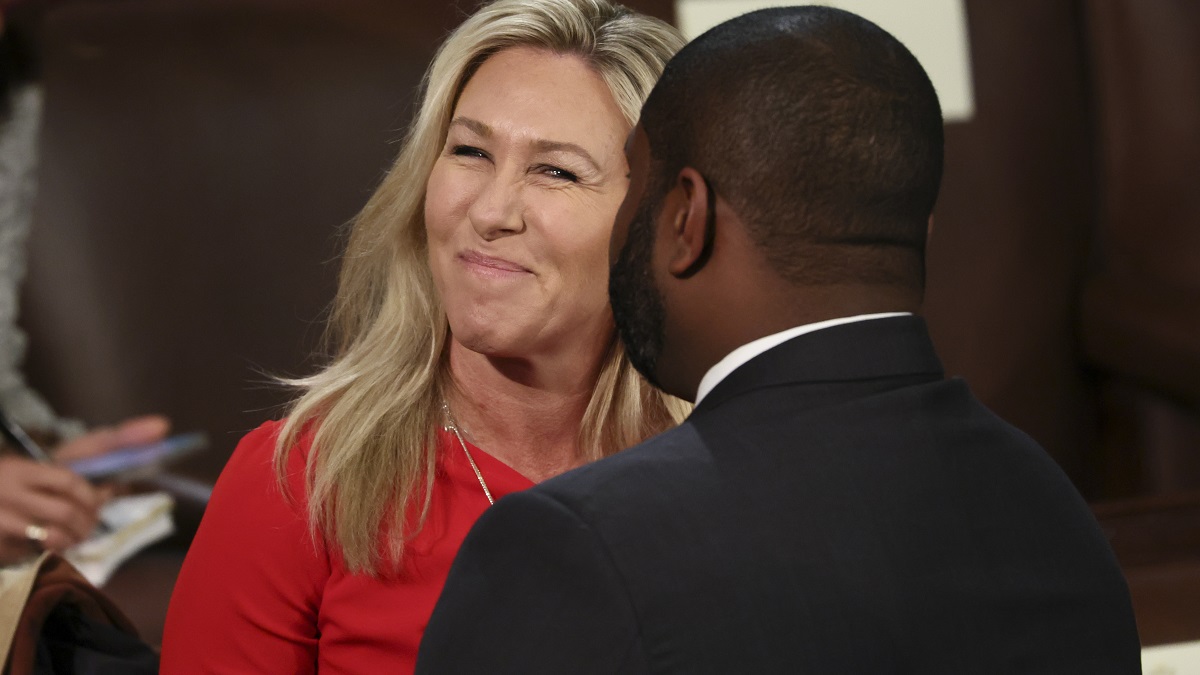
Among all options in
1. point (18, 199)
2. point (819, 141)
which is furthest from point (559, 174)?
point (18, 199)

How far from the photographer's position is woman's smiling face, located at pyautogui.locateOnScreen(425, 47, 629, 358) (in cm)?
94

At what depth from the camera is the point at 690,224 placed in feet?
1.99

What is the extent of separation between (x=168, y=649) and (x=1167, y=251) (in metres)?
1.64

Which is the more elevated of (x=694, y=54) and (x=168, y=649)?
(x=694, y=54)

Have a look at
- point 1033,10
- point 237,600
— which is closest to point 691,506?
point 237,600

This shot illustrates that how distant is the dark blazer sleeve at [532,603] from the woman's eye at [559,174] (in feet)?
1.41

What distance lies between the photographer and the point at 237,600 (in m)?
0.92

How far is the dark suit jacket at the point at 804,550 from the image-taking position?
54 cm

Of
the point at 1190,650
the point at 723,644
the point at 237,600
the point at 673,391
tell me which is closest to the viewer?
the point at 723,644

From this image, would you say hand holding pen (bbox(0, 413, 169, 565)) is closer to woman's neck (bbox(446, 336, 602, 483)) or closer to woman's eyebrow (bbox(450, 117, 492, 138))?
woman's neck (bbox(446, 336, 602, 483))

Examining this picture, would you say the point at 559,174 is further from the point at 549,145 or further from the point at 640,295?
the point at 640,295

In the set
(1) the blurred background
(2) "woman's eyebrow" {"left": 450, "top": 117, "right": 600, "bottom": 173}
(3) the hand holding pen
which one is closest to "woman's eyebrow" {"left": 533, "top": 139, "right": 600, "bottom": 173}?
(2) "woman's eyebrow" {"left": 450, "top": 117, "right": 600, "bottom": 173}

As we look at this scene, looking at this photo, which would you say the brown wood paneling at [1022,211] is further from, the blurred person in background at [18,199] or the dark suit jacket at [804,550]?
Answer: the dark suit jacket at [804,550]

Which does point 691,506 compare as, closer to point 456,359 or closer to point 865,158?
point 865,158
